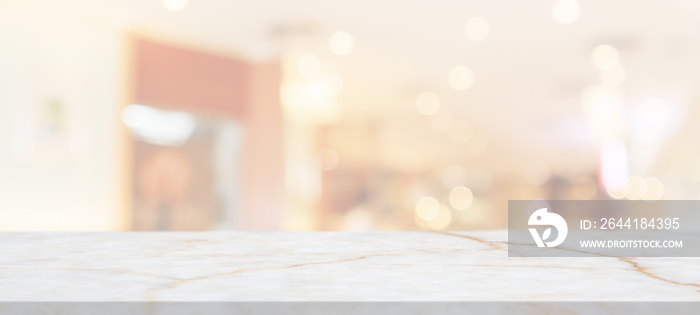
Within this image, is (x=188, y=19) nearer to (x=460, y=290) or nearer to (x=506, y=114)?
(x=460, y=290)

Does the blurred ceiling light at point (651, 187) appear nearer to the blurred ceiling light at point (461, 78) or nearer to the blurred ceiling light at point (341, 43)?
the blurred ceiling light at point (461, 78)

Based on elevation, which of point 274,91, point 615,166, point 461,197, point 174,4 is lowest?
point 461,197

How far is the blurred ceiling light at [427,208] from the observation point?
10.8 m

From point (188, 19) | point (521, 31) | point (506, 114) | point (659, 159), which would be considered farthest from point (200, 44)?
point (659, 159)

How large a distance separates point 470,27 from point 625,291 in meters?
4.06

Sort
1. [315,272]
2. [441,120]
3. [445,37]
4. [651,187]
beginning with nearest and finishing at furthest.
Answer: [315,272], [445,37], [651,187], [441,120]

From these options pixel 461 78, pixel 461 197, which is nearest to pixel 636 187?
pixel 461 78

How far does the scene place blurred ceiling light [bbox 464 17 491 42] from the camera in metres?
4.12

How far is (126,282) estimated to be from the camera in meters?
0.43

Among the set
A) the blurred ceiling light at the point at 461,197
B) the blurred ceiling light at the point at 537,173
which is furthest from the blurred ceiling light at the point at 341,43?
the blurred ceiling light at the point at 461,197

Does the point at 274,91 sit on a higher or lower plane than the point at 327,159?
higher

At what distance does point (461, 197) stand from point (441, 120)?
5.79 m

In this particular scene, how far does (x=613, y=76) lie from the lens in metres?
5.87

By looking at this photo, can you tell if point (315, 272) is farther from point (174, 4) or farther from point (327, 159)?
point (327, 159)
